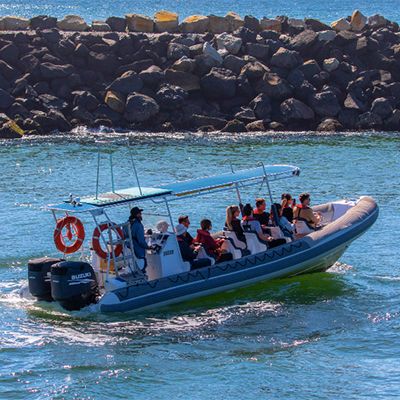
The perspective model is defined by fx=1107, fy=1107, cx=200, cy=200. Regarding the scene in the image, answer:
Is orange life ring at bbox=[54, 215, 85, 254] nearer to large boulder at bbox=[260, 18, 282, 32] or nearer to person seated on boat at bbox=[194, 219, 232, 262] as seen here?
person seated on boat at bbox=[194, 219, 232, 262]

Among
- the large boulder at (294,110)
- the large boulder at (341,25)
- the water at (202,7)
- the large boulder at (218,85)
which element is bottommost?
the large boulder at (294,110)

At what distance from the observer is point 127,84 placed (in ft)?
118

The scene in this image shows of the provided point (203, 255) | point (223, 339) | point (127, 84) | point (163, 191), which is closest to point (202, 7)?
point (127, 84)

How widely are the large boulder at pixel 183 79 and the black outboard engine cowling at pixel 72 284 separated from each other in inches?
771

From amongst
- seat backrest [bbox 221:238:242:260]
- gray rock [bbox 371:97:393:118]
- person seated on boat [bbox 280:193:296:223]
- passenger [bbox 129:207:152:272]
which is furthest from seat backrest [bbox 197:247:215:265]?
gray rock [bbox 371:97:393:118]

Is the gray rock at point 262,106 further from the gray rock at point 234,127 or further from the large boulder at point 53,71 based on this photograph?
the large boulder at point 53,71

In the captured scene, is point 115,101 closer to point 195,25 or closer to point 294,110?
point 294,110

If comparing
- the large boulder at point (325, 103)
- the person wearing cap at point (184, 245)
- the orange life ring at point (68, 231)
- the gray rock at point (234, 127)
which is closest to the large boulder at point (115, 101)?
the gray rock at point (234, 127)

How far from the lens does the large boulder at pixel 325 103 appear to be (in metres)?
35.6

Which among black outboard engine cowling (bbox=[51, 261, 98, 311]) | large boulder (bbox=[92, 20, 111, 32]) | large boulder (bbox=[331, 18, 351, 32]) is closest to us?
black outboard engine cowling (bbox=[51, 261, 98, 311])

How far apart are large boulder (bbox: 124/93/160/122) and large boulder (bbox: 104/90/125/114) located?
0.81ft

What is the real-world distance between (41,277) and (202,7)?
2999 inches

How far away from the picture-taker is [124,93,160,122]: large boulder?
35188mm

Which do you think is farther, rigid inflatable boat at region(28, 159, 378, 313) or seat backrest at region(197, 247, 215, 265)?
seat backrest at region(197, 247, 215, 265)
